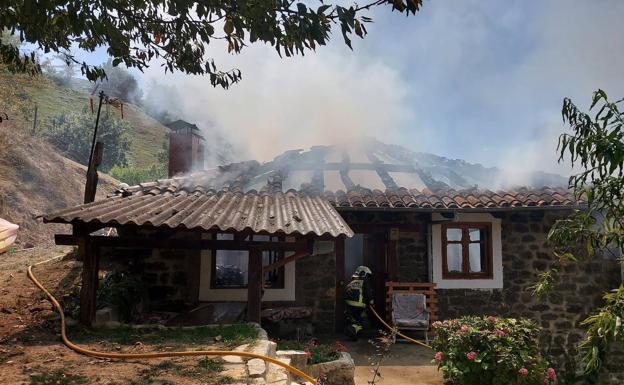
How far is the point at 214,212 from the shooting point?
6.26 metres

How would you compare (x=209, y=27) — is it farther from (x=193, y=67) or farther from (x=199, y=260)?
(x=199, y=260)

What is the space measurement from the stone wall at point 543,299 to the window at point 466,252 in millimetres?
307

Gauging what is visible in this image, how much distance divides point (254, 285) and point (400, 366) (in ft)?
8.76

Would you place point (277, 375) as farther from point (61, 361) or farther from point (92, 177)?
point (92, 177)

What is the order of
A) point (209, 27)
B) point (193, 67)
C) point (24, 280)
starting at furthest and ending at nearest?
point (24, 280)
point (193, 67)
point (209, 27)

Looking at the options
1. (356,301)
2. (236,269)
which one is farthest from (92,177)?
(356,301)

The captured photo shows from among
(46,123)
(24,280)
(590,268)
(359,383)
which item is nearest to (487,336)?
(359,383)

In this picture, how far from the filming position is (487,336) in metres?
5.18

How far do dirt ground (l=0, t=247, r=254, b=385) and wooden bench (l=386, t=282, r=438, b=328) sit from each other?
4.13 metres

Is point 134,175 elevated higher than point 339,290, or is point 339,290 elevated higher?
point 134,175

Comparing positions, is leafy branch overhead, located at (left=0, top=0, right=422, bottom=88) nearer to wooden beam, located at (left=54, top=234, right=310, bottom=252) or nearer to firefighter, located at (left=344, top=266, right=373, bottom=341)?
wooden beam, located at (left=54, top=234, right=310, bottom=252)

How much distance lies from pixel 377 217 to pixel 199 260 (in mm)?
3602

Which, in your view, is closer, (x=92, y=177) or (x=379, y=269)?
(x=92, y=177)

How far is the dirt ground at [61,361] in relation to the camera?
377cm
